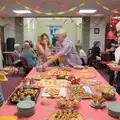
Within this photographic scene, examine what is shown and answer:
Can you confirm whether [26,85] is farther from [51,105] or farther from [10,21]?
[10,21]

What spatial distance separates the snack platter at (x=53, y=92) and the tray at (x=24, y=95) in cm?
8

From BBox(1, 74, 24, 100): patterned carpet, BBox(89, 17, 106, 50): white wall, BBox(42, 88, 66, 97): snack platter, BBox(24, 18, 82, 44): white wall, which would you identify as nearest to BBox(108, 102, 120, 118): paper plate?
BBox(42, 88, 66, 97): snack platter

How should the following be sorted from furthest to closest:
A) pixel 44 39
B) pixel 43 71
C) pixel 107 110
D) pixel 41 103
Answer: pixel 44 39 < pixel 43 71 < pixel 41 103 < pixel 107 110

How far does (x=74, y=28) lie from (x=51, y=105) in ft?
34.7

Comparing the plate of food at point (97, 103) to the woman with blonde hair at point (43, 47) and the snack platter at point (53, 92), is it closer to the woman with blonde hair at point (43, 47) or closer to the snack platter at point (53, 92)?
the snack platter at point (53, 92)

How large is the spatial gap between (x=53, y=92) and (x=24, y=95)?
0.91 feet

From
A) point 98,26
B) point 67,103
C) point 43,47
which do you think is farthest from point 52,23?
point 67,103

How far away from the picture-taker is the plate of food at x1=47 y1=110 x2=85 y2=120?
1.28 m

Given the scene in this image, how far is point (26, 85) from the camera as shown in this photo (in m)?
1.94

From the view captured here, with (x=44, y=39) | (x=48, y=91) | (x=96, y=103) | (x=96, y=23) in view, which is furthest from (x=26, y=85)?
(x=96, y=23)

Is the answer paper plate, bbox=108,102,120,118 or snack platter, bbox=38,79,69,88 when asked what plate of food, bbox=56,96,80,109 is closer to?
paper plate, bbox=108,102,120,118

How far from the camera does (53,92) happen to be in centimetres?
178

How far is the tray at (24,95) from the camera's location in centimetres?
155

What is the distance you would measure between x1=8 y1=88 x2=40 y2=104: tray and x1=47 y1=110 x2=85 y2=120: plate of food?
300 millimetres
